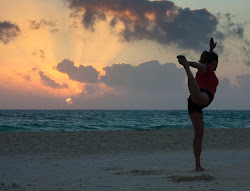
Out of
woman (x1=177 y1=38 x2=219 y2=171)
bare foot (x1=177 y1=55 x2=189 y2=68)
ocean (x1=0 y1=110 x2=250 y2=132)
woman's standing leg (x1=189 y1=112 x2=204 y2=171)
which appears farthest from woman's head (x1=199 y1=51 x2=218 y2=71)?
ocean (x1=0 y1=110 x2=250 y2=132)

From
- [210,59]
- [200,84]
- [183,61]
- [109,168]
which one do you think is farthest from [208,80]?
[109,168]

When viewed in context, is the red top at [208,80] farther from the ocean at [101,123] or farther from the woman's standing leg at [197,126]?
the ocean at [101,123]

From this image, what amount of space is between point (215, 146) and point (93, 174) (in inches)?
253

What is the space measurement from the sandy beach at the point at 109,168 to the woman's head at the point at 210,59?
1.62 m

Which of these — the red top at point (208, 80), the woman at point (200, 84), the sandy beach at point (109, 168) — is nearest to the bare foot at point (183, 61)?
the woman at point (200, 84)

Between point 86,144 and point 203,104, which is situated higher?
point 203,104

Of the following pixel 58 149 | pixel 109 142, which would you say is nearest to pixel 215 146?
pixel 109 142

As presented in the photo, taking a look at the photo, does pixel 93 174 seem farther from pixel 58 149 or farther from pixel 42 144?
pixel 42 144

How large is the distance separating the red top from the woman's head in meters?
0.13

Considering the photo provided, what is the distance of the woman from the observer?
206 inches

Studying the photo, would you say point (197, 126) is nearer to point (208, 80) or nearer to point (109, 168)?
point (208, 80)

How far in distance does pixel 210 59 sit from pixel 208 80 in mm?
358

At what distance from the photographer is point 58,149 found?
423 inches

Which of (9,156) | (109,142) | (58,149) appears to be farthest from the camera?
(109,142)
